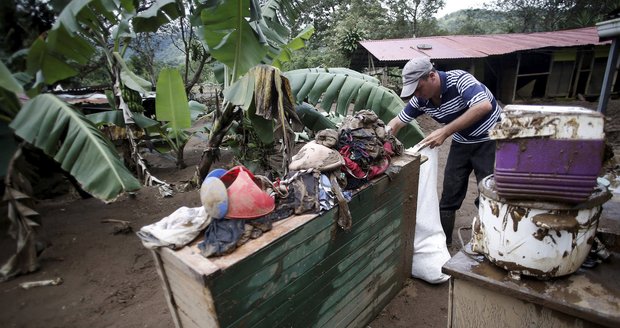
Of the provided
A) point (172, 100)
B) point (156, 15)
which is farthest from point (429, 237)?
point (172, 100)

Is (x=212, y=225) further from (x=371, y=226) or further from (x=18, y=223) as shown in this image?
(x=18, y=223)

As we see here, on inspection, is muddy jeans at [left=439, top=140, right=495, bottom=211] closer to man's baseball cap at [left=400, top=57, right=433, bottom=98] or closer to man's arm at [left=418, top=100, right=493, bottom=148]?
man's arm at [left=418, top=100, right=493, bottom=148]

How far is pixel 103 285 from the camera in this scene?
305 cm

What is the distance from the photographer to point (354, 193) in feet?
6.53

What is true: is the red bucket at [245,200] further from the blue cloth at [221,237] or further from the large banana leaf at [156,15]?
the large banana leaf at [156,15]

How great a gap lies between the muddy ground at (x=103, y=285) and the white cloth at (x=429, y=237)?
0.19 metres

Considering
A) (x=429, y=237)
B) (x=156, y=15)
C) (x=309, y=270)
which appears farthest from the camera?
(x=156, y=15)

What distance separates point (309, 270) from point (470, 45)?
529 inches

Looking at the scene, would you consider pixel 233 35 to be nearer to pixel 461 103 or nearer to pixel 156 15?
pixel 156 15

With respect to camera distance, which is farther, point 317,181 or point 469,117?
point 469,117

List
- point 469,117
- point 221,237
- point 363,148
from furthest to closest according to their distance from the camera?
1. point 469,117
2. point 363,148
3. point 221,237

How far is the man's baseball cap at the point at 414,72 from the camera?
2559 millimetres

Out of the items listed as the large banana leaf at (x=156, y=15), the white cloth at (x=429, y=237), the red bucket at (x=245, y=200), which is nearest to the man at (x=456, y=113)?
the white cloth at (x=429, y=237)

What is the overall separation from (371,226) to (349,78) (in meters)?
1.95
